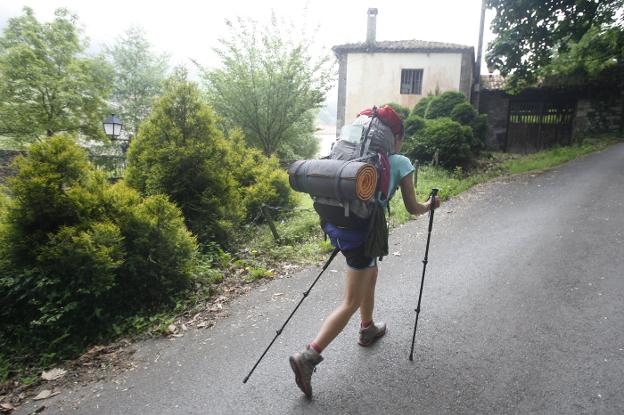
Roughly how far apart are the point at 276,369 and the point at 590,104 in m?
20.9

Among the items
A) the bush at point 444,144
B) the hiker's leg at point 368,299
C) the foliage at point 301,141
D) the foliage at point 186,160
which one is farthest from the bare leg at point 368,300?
the foliage at point 301,141

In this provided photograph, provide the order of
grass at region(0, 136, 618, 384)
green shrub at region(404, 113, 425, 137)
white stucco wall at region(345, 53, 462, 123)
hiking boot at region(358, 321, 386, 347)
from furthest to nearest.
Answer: white stucco wall at region(345, 53, 462, 123) → green shrub at region(404, 113, 425, 137) → grass at region(0, 136, 618, 384) → hiking boot at region(358, 321, 386, 347)

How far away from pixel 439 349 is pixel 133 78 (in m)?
32.1

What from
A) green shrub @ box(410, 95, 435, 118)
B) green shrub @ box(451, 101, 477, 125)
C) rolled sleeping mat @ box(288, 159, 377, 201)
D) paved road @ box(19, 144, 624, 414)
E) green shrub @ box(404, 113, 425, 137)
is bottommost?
paved road @ box(19, 144, 624, 414)

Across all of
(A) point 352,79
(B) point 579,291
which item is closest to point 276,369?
(B) point 579,291

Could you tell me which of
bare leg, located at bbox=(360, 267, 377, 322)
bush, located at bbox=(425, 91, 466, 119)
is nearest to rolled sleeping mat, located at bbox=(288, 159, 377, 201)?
bare leg, located at bbox=(360, 267, 377, 322)

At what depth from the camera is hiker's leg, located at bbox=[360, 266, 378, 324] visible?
282 centimetres

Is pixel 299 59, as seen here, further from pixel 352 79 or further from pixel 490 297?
pixel 490 297

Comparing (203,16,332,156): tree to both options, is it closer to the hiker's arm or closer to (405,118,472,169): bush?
(405,118,472,169): bush

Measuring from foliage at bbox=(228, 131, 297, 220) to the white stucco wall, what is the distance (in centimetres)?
1360

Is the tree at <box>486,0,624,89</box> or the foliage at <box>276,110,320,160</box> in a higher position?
the tree at <box>486,0,624,89</box>

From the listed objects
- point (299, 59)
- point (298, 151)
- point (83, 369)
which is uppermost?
point (299, 59)

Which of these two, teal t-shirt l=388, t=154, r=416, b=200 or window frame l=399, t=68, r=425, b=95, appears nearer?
teal t-shirt l=388, t=154, r=416, b=200

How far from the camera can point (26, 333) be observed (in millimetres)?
3600
